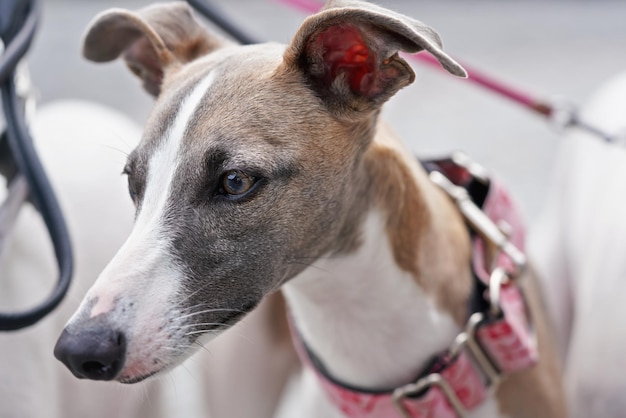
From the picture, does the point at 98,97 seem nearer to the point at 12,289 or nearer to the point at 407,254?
the point at 12,289

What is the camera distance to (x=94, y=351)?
3.16 feet

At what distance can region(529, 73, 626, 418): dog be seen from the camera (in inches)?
60.4

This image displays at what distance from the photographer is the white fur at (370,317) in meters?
1.26

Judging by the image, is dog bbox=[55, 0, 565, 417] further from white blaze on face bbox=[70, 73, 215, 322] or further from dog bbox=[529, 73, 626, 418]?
dog bbox=[529, 73, 626, 418]

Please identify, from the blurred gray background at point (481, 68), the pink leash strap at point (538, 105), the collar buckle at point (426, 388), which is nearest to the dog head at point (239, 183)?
the collar buckle at point (426, 388)

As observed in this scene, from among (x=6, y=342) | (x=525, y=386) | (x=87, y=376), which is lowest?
(x=6, y=342)

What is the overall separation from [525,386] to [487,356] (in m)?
0.11

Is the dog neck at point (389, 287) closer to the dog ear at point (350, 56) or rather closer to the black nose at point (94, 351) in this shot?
the dog ear at point (350, 56)

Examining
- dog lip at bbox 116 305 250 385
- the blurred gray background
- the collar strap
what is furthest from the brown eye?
the blurred gray background

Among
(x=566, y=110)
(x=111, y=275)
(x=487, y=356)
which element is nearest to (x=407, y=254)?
(x=487, y=356)

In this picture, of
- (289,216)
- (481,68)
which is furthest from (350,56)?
(481,68)

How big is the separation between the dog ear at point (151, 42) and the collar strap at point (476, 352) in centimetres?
49

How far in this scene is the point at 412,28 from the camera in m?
1.00

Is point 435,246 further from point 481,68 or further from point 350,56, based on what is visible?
point 481,68
